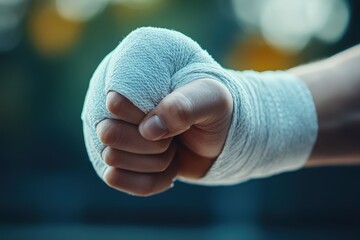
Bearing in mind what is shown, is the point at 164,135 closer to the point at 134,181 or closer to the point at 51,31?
the point at 134,181

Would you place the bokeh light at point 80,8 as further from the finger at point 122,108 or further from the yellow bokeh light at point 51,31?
the finger at point 122,108

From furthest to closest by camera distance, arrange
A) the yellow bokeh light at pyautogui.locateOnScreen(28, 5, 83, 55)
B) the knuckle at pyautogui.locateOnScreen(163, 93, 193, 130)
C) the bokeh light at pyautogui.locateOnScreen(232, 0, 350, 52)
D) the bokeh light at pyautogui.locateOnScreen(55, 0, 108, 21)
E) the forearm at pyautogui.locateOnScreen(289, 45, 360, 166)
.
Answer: the yellow bokeh light at pyautogui.locateOnScreen(28, 5, 83, 55) < the bokeh light at pyautogui.locateOnScreen(55, 0, 108, 21) < the bokeh light at pyautogui.locateOnScreen(232, 0, 350, 52) < the forearm at pyautogui.locateOnScreen(289, 45, 360, 166) < the knuckle at pyautogui.locateOnScreen(163, 93, 193, 130)

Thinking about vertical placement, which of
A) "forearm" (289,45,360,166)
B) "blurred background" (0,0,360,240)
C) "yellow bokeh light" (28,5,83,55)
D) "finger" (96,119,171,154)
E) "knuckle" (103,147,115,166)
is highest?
"yellow bokeh light" (28,5,83,55)

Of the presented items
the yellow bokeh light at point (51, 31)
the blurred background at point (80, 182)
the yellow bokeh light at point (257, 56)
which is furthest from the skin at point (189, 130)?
the yellow bokeh light at point (51, 31)

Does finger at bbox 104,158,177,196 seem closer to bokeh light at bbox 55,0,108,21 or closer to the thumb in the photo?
the thumb

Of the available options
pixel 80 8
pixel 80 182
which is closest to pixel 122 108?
pixel 80 8

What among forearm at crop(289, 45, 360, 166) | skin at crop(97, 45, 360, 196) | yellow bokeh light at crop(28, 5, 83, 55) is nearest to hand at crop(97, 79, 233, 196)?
skin at crop(97, 45, 360, 196)

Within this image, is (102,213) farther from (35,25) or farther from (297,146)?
(297,146)

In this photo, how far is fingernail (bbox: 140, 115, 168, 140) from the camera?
620 millimetres

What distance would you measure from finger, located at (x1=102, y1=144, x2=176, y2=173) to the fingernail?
0.26 feet

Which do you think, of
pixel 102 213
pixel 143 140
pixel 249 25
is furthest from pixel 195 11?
pixel 143 140

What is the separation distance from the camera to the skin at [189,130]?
2.05ft

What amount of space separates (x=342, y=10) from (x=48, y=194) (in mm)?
1893

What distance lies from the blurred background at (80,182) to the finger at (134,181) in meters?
2.44
